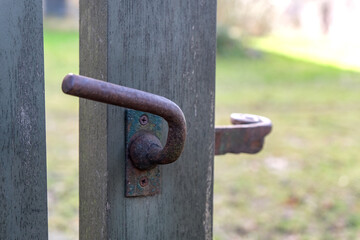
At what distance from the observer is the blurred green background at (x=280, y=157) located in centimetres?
323

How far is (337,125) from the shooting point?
5.75 m

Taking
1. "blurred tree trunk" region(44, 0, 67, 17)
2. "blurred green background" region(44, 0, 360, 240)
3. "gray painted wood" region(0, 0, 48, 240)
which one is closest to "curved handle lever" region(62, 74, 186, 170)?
"gray painted wood" region(0, 0, 48, 240)

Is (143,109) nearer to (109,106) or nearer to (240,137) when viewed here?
(109,106)

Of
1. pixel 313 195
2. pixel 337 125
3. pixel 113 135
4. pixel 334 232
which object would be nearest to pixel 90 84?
pixel 113 135

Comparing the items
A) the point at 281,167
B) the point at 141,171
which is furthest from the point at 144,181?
the point at 281,167

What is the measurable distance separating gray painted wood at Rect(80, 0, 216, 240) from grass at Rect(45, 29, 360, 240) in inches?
91.1

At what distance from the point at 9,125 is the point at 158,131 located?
19 cm

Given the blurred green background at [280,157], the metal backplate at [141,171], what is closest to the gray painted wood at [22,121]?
the metal backplate at [141,171]

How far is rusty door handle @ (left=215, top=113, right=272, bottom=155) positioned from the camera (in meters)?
0.90

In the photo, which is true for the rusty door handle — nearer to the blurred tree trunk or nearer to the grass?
the grass

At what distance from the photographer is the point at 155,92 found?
70 centimetres

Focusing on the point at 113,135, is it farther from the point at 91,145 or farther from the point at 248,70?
the point at 248,70

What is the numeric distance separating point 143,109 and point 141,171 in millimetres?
117

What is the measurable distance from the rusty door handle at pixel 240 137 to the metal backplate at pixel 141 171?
8.0 inches
